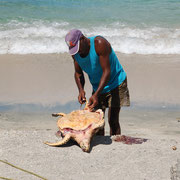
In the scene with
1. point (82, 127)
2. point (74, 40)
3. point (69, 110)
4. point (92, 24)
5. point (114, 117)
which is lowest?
point (69, 110)

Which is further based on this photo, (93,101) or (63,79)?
(63,79)

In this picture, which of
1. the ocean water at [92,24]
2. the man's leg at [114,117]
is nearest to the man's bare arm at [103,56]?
the man's leg at [114,117]

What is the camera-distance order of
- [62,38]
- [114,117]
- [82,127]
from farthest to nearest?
[62,38]
[114,117]
[82,127]

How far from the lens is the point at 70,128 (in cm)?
354

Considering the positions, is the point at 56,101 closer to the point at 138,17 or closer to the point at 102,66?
the point at 102,66

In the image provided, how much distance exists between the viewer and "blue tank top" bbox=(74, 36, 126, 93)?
3.45 meters

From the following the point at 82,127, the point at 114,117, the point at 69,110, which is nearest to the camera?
the point at 82,127

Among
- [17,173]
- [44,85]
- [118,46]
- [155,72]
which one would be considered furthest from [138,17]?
[17,173]

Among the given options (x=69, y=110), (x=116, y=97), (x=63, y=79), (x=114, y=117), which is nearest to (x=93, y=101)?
(x=116, y=97)

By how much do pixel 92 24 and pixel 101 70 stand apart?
918 centimetres

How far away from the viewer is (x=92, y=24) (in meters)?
Answer: 12.5

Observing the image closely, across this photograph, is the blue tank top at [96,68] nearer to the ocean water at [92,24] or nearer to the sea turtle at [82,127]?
the sea turtle at [82,127]

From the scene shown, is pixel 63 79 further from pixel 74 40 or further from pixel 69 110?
pixel 74 40

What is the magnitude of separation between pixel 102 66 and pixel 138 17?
395 inches
